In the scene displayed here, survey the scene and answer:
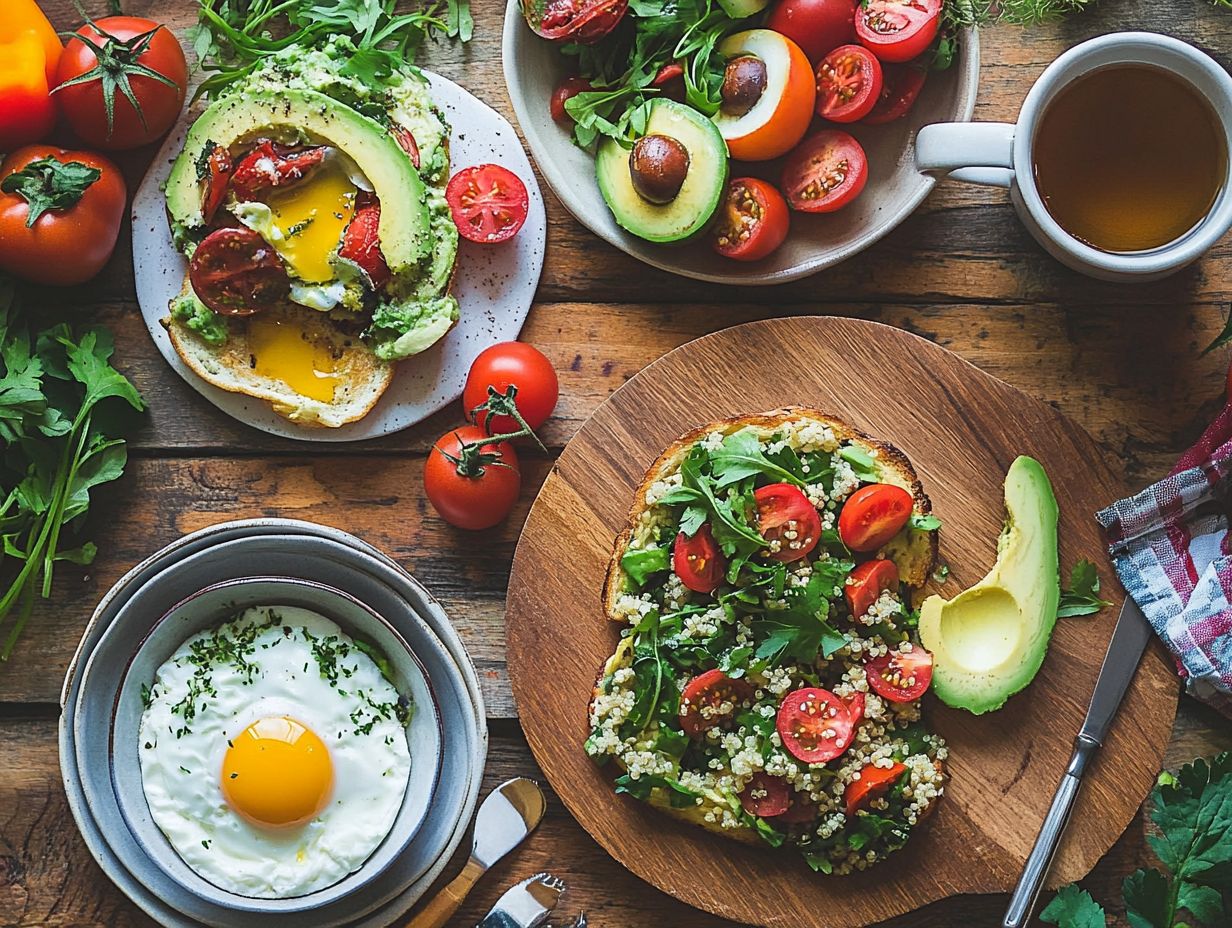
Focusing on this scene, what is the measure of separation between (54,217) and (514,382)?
1109mm

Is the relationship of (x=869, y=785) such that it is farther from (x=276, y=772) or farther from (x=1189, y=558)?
(x=276, y=772)

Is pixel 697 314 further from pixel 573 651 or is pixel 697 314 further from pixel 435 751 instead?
pixel 435 751

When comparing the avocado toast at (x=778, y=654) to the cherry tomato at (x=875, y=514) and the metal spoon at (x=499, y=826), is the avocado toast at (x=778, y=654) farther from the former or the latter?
the metal spoon at (x=499, y=826)

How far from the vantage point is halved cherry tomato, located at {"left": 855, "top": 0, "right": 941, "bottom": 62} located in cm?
262

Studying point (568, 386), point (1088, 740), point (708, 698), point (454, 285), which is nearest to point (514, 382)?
point (568, 386)

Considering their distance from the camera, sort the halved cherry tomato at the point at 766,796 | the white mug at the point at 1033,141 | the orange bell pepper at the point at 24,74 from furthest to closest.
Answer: the orange bell pepper at the point at 24,74, the halved cherry tomato at the point at 766,796, the white mug at the point at 1033,141

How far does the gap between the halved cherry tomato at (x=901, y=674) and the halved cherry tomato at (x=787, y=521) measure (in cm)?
30

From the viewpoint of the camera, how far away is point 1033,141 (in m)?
2.54

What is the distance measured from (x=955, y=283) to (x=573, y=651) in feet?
4.17

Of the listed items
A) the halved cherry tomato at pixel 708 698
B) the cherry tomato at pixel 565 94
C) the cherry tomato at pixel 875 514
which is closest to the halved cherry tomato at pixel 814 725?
the halved cherry tomato at pixel 708 698

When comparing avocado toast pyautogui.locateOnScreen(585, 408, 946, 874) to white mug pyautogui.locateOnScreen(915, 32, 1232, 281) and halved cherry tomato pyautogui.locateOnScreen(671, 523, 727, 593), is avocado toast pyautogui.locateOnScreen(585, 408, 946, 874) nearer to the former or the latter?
halved cherry tomato pyautogui.locateOnScreen(671, 523, 727, 593)

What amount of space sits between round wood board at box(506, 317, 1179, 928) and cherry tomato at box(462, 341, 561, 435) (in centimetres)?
12

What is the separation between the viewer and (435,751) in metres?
2.63

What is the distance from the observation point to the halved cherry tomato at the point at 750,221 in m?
2.68
